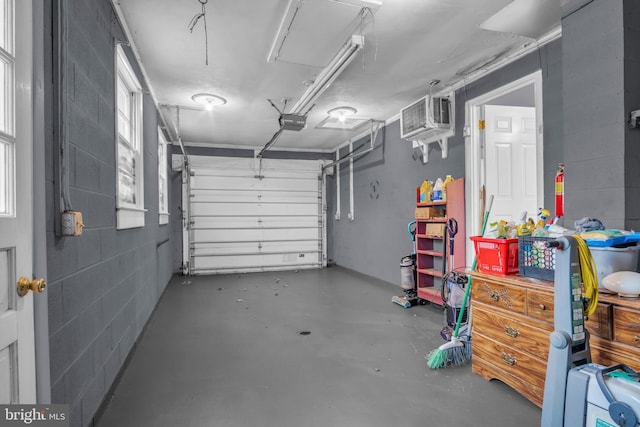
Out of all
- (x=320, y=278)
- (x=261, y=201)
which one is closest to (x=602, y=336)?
(x=320, y=278)

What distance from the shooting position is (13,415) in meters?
1.12

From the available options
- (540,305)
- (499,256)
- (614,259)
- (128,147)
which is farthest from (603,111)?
(128,147)

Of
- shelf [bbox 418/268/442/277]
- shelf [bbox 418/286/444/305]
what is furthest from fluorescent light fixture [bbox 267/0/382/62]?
shelf [bbox 418/286/444/305]

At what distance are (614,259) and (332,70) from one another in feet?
8.56

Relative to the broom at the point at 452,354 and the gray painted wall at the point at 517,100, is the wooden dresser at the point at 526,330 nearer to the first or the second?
the broom at the point at 452,354

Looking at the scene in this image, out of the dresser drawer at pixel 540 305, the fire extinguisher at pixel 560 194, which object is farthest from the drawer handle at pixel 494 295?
the fire extinguisher at pixel 560 194

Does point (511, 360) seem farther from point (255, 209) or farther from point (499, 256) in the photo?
point (255, 209)

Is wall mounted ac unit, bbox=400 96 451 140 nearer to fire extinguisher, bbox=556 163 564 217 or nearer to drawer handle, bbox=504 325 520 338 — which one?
fire extinguisher, bbox=556 163 564 217

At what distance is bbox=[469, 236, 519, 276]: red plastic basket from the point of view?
7.58 ft

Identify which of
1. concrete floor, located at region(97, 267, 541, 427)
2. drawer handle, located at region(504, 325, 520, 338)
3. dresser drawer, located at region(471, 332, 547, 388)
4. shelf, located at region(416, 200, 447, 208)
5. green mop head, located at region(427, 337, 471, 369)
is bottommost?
concrete floor, located at region(97, 267, 541, 427)

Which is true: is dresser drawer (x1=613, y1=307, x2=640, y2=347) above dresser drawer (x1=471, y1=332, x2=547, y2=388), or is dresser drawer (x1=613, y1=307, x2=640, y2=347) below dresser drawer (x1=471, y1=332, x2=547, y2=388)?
above

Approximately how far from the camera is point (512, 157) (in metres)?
3.77

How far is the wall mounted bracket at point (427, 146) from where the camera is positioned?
4332 millimetres

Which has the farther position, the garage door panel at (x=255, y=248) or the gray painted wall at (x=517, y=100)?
the garage door panel at (x=255, y=248)
